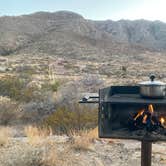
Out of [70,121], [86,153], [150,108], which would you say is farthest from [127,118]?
[70,121]

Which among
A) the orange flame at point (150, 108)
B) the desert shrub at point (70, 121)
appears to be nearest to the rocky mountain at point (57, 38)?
the desert shrub at point (70, 121)

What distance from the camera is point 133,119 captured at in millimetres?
4812

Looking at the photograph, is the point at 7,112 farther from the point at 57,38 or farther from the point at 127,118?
the point at 57,38

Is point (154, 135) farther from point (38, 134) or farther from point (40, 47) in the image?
point (40, 47)

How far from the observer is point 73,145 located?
6.89 m

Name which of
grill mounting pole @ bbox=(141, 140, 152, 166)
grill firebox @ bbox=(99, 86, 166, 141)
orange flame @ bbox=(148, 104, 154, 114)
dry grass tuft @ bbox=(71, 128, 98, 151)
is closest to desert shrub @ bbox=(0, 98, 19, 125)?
dry grass tuft @ bbox=(71, 128, 98, 151)

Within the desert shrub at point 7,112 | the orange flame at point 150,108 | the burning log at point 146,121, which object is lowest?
the desert shrub at point 7,112

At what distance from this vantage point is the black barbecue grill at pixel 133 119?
455cm

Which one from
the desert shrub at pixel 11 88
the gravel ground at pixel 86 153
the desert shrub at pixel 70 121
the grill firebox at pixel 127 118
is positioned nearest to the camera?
the grill firebox at pixel 127 118

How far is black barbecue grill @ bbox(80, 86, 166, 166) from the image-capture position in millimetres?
4551

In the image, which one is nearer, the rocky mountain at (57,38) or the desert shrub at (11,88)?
the desert shrub at (11,88)

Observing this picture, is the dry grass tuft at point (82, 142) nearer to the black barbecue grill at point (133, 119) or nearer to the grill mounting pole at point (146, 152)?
the black barbecue grill at point (133, 119)

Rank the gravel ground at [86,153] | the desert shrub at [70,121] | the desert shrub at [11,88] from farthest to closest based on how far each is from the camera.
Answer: the desert shrub at [11,88], the desert shrub at [70,121], the gravel ground at [86,153]

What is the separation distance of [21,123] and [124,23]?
384 ft
